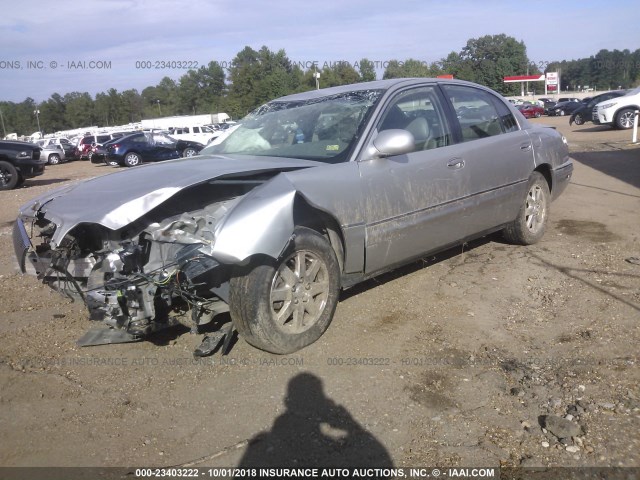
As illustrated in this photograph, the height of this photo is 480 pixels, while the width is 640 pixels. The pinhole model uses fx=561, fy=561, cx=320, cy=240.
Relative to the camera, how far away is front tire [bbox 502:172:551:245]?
5.52 m

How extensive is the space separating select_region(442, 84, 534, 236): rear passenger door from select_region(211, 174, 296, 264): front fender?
Answer: 1.92 m

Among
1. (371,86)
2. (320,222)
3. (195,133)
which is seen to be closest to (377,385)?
(320,222)

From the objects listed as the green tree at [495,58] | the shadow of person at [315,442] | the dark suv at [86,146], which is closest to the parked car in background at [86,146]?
the dark suv at [86,146]

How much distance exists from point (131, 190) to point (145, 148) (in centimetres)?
2224

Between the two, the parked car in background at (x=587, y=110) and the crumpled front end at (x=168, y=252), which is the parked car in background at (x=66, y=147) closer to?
the parked car in background at (x=587, y=110)

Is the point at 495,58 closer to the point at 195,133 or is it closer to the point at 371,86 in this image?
the point at 195,133

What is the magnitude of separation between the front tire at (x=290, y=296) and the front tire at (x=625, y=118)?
20158mm

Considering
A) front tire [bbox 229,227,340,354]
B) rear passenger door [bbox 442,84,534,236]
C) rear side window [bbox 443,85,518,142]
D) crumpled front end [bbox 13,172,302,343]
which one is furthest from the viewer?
rear side window [bbox 443,85,518,142]

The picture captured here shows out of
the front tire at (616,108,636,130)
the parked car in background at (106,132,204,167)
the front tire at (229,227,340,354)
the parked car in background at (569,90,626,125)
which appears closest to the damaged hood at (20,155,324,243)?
the front tire at (229,227,340,354)

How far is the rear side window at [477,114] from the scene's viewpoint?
488 centimetres

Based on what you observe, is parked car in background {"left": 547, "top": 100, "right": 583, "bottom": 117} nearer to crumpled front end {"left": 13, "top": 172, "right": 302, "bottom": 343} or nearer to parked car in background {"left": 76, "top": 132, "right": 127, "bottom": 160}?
parked car in background {"left": 76, "top": 132, "right": 127, "bottom": 160}

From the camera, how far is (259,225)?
3.14 m

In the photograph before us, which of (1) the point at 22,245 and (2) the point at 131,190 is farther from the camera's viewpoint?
(1) the point at 22,245

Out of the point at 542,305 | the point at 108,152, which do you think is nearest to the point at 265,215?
the point at 542,305
